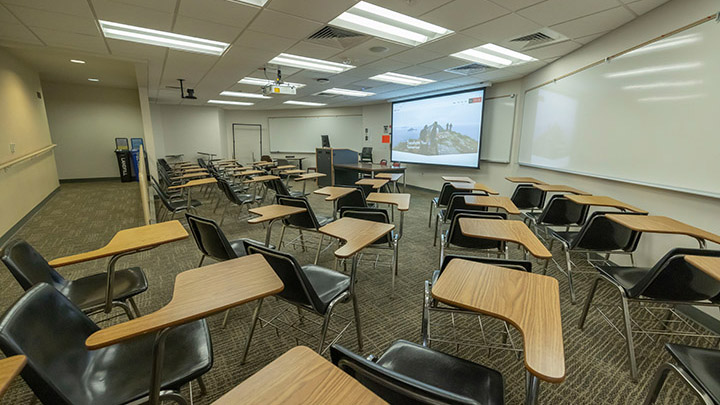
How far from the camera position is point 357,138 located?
1034cm

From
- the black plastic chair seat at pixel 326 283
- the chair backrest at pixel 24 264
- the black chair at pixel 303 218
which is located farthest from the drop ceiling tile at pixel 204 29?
the black plastic chair seat at pixel 326 283

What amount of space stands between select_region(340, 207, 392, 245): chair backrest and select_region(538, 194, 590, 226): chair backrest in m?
1.81

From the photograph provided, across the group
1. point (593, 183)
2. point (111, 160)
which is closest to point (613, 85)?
point (593, 183)

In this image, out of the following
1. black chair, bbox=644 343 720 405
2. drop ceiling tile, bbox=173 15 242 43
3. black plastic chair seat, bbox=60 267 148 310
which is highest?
drop ceiling tile, bbox=173 15 242 43

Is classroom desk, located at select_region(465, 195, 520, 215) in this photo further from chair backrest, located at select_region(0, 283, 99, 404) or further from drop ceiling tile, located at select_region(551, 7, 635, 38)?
chair backrest, located at select_region(0, 283, 99, 404)

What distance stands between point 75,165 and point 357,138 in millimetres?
8506

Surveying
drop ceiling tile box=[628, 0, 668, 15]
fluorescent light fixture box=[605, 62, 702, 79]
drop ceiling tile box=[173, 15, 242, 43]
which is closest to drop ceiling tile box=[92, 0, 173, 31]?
drop ceiling tile box=[173, 15, 242, 43]

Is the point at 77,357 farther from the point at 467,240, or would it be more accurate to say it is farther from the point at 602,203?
the point at 602,203

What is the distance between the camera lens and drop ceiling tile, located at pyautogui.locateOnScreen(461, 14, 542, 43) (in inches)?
119

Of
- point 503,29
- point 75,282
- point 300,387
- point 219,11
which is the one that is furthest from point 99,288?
point 503,29

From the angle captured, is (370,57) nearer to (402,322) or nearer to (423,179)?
(402,322)

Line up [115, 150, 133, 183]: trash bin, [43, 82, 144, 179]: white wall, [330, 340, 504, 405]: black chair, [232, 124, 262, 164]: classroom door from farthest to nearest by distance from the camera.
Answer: [232, 124, 262, 164]: classroom door, [115, 150, 133, 183]: trash bin, [43, 82, 144, 179]: white wall, [330, 340, 504, 405]: black chair

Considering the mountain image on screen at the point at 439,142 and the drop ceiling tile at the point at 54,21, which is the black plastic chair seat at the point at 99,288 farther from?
the mountain image on screen at the point at 439,142

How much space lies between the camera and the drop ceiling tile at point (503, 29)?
3.03 meters
